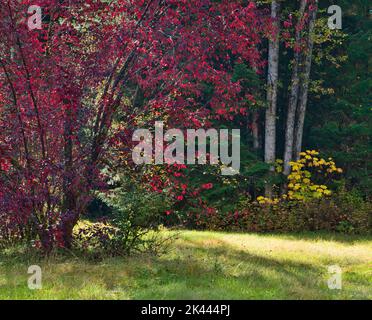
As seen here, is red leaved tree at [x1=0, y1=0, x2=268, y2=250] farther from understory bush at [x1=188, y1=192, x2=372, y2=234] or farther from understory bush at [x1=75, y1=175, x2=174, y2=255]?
understory bush at [x1=188, y1=192, x2=372, y2=234]

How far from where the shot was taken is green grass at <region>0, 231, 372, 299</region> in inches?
253

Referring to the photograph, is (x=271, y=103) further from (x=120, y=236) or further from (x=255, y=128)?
(x=120, y=236)

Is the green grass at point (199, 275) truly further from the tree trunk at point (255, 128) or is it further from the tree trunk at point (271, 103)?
the tree trunk at point (255, 128)

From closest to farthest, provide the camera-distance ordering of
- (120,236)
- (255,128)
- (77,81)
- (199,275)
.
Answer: (199,275), (77,81), (120,236), (255,128)

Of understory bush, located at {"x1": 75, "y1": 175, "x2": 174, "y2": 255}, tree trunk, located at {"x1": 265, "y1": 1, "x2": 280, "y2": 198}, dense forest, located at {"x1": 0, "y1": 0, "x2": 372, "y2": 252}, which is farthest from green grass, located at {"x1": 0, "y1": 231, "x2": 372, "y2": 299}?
tree trunk, located at {"x1": 265, "y1": 1, "x2": 280, "y2": 198}

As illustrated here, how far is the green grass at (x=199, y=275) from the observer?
641cm

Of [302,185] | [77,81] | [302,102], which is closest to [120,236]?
[77,81]

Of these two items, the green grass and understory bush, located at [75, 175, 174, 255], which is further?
understory bush, located at [75, 175, 174, 255]

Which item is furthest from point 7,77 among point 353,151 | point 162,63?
point 353,151

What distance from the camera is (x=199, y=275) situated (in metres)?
7.48

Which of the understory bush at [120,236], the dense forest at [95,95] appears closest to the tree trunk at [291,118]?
the dense forest at [95,95]

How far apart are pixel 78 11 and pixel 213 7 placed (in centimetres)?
211

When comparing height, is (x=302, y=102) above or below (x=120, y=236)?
above

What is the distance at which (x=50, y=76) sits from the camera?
795cm
